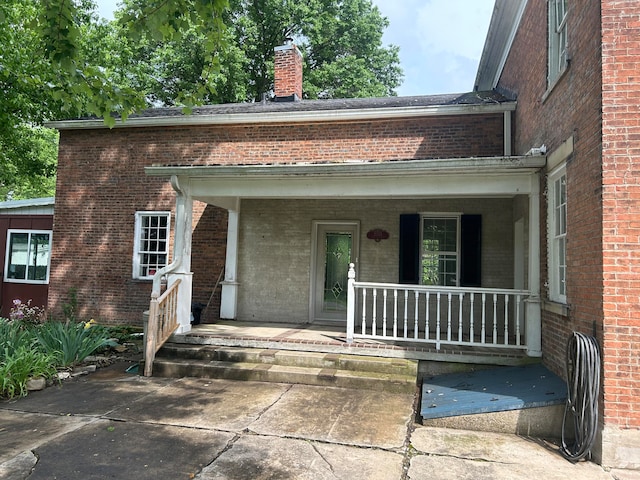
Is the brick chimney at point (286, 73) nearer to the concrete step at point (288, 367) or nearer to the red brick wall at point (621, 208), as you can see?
the concrete step at point (288, 367)

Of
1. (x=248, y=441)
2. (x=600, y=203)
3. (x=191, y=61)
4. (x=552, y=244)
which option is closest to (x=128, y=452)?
(x=248, y=441)

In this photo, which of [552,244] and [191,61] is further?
[191,61]

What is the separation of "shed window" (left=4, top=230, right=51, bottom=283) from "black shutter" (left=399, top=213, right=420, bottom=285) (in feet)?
31.4

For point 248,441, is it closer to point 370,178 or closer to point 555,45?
point 370,178

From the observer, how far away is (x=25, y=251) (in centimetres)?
1222

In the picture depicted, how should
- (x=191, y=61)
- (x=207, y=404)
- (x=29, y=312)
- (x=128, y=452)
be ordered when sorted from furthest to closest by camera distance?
(x=191, y=61) < (x=29, y=312) < (x=207, y=404) < (x=128, y=452)

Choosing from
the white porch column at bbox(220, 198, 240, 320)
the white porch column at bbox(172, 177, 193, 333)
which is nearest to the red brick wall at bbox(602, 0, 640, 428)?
the white porch column at bbox(172, 177, 193, 333)

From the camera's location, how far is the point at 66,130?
10.6 m

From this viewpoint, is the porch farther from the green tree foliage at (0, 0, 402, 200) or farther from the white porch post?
the green tree foliage at (0, 0, 402, 200)

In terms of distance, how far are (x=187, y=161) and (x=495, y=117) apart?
6.55m

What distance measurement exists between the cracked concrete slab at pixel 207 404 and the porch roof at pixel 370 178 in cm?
298

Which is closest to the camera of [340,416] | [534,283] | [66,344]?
[340,416]

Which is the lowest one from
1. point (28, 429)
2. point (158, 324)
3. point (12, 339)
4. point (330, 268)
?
point (28, 429)

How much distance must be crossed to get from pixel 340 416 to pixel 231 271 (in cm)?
507
